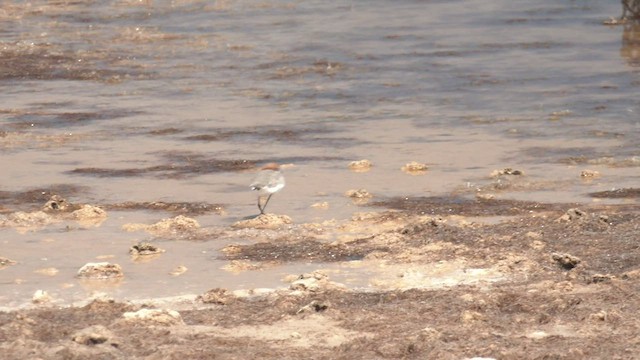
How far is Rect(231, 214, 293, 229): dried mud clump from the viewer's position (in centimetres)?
1139

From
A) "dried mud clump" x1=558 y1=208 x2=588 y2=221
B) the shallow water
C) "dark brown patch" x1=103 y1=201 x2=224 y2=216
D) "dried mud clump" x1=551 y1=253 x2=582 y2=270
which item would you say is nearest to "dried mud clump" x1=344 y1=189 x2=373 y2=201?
the shallow water

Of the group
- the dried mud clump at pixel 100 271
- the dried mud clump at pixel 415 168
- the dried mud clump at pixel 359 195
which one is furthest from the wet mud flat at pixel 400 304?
the dried mud clump at pixel 415 168

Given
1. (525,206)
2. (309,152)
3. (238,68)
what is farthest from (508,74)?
(525,206)

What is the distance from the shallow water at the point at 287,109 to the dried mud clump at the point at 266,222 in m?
0.32

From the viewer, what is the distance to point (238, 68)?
22.1 metres

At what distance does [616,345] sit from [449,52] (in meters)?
16.0

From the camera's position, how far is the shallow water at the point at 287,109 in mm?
12359

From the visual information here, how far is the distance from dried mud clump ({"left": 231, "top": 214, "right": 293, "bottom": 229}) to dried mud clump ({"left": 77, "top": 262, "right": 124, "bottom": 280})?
167cm

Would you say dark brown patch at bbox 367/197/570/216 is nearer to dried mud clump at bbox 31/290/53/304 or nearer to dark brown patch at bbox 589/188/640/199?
dark brown patch at bbox 589/188/640/199

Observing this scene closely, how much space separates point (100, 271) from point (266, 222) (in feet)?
6.16

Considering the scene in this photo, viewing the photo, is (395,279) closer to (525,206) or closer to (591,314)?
(591,314)

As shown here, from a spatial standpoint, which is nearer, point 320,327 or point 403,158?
point 320,327

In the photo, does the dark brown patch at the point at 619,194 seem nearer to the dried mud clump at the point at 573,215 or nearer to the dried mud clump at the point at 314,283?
the dried mud clump at the point at 573,215

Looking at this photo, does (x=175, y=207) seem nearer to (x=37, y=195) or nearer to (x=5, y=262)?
(x=37, y=195)
